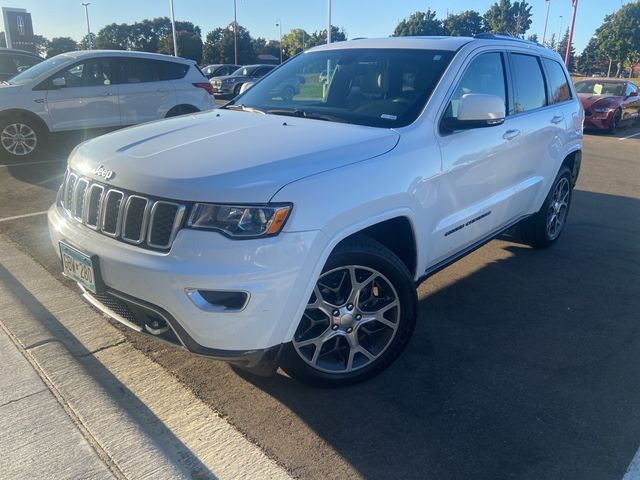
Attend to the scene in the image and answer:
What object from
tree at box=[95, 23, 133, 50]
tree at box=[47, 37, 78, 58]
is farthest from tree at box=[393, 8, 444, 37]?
tree at box=[47, 37, 78, 58]

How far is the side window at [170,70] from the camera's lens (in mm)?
9812

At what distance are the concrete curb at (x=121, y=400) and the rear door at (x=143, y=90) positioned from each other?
604 centimetres

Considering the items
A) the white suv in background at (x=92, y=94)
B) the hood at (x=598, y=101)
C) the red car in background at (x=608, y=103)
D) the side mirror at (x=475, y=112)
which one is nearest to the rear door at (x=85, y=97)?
the white suv in background at (x=92, y=94)

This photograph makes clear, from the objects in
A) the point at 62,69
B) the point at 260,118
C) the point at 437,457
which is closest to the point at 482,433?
the point at 437,457

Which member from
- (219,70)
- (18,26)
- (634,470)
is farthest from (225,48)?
(634,470)

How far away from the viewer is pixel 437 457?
8.58ft

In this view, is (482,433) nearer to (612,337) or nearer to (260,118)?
(612,337)

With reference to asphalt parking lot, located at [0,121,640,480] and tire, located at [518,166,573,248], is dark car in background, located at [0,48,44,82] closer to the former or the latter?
asphalt parking lot, located at [0,121,640,480]

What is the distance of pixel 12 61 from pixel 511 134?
41.9ft

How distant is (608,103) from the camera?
14977mm

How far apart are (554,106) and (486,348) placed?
8.78 ft

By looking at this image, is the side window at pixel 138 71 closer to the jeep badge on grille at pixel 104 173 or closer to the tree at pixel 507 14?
the jeep badge on grille at pixel 104 173

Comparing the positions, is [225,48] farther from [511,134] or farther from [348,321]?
[348,321]

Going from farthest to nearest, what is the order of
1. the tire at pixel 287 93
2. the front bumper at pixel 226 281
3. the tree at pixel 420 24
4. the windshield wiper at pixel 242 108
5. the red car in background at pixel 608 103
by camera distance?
the tree at pixel 420 24, the red car in background at pixel 608 103, the tire at pixel 287 93, the windshield wiper at pixel 242 108, the front bumper at pixel 226 281
